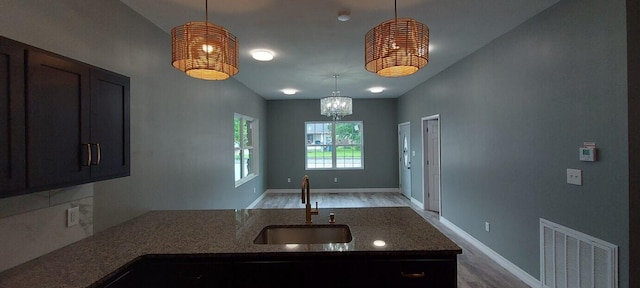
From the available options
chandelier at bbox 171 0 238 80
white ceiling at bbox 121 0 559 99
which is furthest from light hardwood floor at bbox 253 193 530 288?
chandelier at bbox 171 0 238 80

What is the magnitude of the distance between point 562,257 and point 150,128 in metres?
3.74

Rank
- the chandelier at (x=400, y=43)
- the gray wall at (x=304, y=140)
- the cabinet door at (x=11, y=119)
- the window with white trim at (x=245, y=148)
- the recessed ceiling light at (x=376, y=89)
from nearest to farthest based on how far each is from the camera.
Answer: the cabinet door at (x=11, y=119)
the chandelier at (x=400, y=43)
the window with white trim at (x=245, y=148)
the recessed ceiling light at (x=376, y=89)
the gray wall at (x=304, y=140)

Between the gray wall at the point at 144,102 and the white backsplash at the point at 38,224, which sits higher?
the gray wall at the point at 144,102

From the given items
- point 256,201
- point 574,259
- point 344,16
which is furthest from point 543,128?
point 256,201

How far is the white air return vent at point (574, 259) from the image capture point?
2018mm

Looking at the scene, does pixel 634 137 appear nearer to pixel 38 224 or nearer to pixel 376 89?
pixel 38 224

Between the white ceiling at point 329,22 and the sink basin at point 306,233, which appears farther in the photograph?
the white ceiling at point 329,22

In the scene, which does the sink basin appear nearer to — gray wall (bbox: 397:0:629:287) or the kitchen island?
the kitchen island

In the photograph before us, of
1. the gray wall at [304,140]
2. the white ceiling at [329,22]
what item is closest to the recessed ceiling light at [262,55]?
the white ceiling at [329,22]

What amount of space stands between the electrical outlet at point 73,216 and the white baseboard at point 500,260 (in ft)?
12.4

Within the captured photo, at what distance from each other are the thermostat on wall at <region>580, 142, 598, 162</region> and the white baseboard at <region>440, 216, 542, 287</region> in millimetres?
1292

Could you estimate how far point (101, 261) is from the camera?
4.79ft

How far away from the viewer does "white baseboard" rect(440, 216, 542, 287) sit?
2801mm

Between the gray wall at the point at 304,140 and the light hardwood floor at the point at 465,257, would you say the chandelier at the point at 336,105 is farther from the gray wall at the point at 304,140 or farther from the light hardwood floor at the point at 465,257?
the gray wall at the point at 304,140
